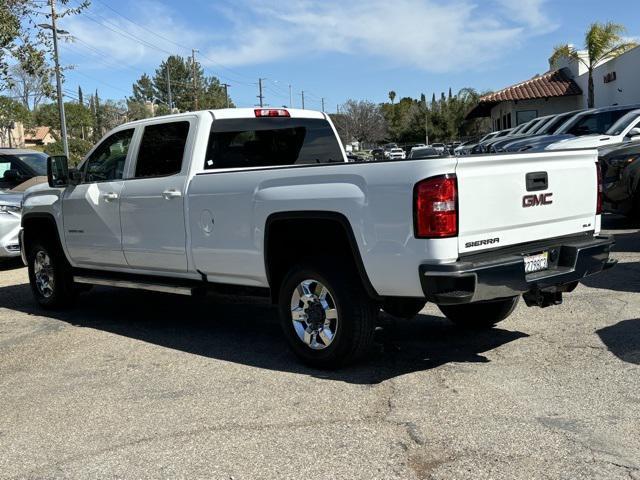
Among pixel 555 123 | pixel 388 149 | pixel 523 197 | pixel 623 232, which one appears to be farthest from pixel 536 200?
pixel 388 149

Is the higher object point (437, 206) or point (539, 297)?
point (437, 206)

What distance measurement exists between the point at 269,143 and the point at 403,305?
244cm

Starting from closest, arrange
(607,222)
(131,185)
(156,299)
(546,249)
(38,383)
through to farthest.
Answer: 1. (546,249)
2. (38,383)
3. (131,185)
4. (156,299)
5. (607,222)

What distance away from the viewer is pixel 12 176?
44.0 feet

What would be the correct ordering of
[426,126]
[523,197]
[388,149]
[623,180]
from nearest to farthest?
[523,197] < [623,180] < [388,149] < [426,126]

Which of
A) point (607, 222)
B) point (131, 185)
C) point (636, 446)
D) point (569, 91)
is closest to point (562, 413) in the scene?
point (636, 446)

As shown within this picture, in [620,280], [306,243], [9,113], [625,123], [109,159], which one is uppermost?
[9,113]

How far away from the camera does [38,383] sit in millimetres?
5309

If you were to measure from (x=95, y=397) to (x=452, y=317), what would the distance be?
3.17 metres

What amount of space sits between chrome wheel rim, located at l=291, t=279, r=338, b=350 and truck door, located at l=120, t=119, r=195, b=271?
137cm

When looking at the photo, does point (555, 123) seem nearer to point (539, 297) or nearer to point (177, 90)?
point (539, 297)

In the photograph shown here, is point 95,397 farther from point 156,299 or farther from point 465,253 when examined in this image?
point 156,299

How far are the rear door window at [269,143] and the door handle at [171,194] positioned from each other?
1.18ft

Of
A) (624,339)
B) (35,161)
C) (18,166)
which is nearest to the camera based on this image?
(624,339)
